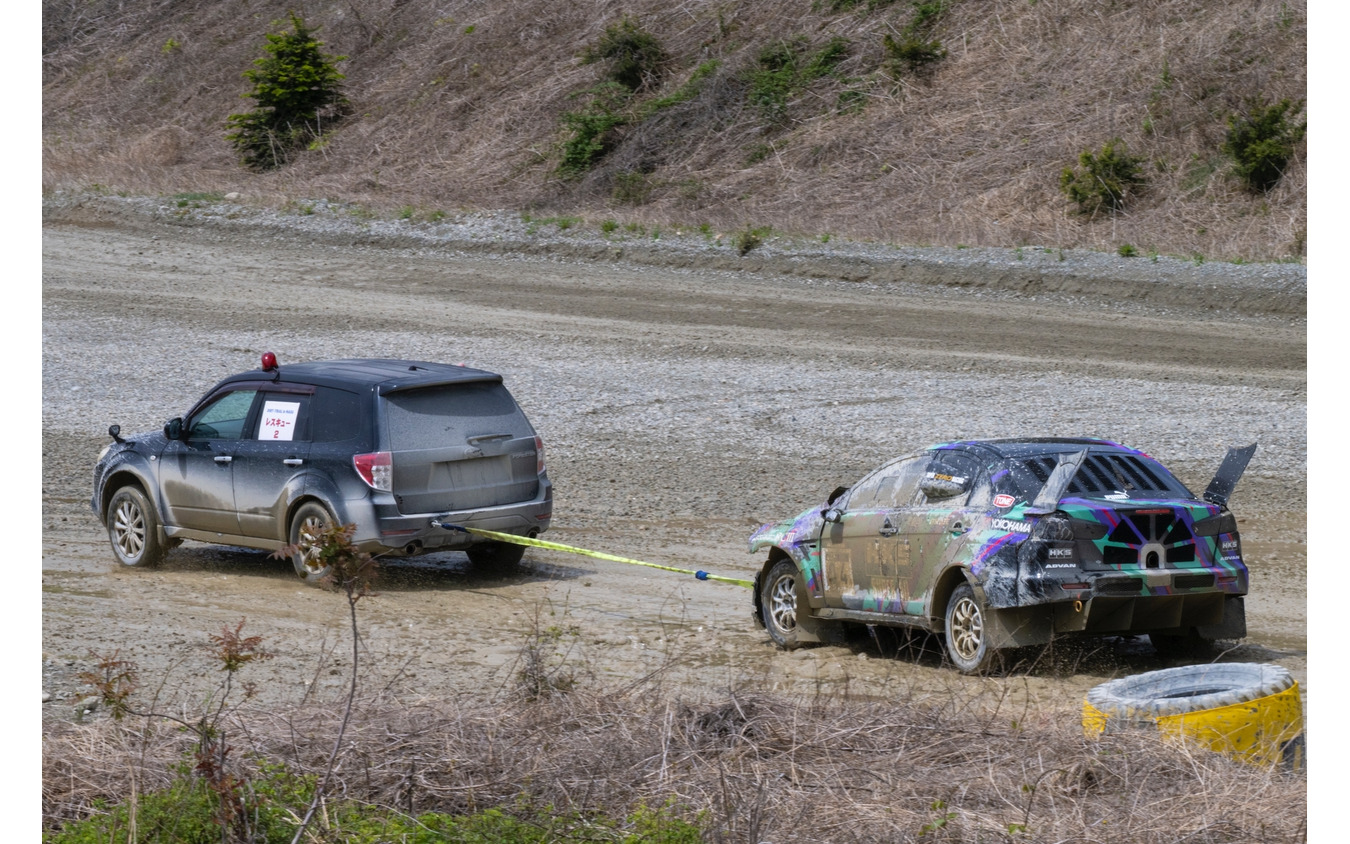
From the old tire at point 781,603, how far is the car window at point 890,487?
729mm

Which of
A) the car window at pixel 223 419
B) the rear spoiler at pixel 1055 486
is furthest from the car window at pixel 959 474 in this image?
the car window at pixel 223 419

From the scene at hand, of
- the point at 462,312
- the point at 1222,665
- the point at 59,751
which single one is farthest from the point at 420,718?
the point at 462,312

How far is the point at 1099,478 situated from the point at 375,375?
243 inches

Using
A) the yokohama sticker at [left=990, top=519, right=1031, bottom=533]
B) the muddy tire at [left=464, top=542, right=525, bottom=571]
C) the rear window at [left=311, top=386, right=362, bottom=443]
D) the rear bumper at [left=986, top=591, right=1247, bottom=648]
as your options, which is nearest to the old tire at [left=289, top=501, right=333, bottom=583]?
the rear window at [left=311, top=386, right=362, bottom=443]

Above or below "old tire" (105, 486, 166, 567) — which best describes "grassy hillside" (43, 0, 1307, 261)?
above

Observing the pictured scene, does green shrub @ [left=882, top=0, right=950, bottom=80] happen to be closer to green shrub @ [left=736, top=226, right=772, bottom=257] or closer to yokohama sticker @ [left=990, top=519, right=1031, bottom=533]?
green shrub @ [left=736, top=226, right=772, bottom=257]

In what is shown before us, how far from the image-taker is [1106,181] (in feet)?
96.5

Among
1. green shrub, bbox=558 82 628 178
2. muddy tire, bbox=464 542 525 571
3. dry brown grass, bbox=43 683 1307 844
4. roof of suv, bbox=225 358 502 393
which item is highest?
green shrub, bbox=558 82 628 178

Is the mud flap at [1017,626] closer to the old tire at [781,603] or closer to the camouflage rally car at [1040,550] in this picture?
the camouflage rally car at [1040,550]

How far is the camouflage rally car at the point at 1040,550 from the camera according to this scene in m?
8.72

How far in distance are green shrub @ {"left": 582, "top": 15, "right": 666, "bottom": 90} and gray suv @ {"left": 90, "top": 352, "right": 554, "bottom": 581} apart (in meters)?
27.8

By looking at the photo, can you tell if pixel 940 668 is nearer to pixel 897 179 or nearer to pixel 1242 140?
pixel 1242 140

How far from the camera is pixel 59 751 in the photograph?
20.7 ft

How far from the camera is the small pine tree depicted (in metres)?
40.5
